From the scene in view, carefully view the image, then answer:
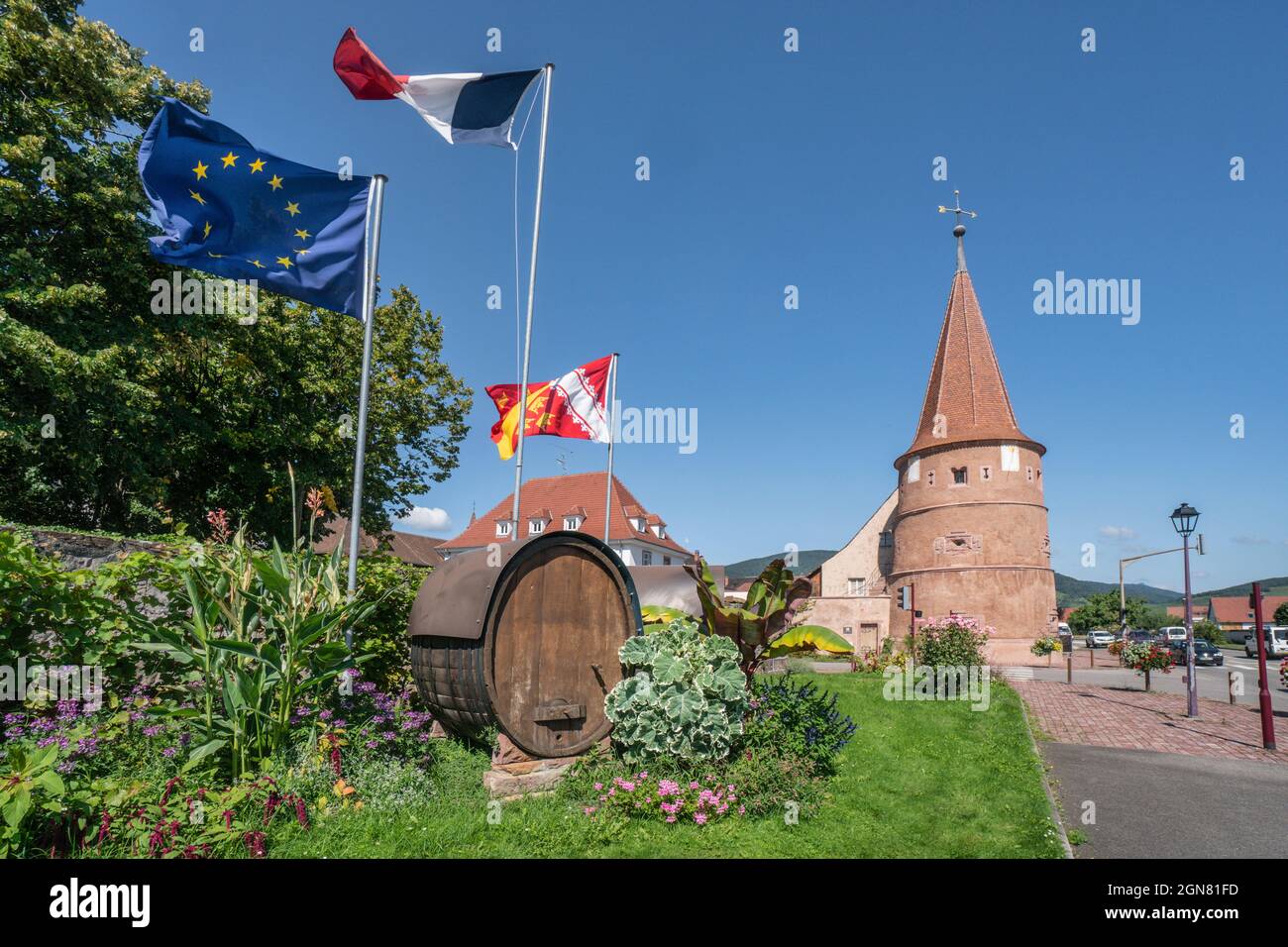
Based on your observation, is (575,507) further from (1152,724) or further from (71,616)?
(71,616)

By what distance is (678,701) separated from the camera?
20.2 feet

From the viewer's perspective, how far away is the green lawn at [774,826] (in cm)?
438

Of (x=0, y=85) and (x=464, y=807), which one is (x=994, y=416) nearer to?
(x=464, y=807)

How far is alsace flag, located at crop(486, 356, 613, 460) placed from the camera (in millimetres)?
12875

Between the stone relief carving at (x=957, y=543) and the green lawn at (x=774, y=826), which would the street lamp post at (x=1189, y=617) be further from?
the stone relief carving at (x=957, y=543)

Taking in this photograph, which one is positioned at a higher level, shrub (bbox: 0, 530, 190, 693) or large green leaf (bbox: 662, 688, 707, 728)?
shrub (bbox: 0, 530, 190, 693)

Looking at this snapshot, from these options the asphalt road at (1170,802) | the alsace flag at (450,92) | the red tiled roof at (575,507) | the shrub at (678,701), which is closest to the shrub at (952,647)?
the asphalt road at (1170,802)

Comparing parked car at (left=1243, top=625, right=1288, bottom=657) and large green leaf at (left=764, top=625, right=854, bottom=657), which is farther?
parked car at (left=1243, top=625, right=1288, bottom=657)

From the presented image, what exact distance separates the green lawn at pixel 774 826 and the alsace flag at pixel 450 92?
320 inches

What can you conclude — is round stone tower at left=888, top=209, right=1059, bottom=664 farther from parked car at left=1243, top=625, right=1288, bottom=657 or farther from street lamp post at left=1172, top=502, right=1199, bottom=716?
parked car at left=1243, top=625, right=1288, bottom=657

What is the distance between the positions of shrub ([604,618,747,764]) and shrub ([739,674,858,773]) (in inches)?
14.4

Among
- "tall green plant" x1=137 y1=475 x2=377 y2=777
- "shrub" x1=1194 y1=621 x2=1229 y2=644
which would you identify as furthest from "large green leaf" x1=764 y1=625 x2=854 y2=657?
"shrub" x1=1194 y1=621 x2=1229 y2=644

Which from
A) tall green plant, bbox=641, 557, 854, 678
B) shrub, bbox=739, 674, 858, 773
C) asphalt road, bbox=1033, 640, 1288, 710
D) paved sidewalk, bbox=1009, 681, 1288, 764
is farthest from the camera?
asphalt road, bbox=1033, 640, 1288, 710

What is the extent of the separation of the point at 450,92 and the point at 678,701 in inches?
334
